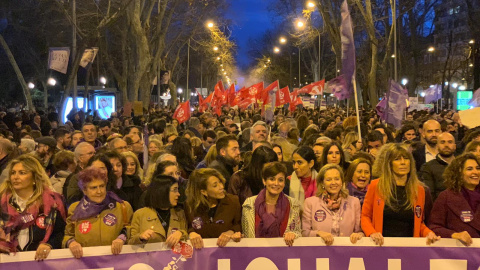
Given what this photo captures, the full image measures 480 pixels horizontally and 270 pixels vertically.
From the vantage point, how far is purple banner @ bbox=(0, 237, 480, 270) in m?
4.84

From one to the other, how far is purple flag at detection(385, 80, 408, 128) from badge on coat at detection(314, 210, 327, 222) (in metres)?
8.59

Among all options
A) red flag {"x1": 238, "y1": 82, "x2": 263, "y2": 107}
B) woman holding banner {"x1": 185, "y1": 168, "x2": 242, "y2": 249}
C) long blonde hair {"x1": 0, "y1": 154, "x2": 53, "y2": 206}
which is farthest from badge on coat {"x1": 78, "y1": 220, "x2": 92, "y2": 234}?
red flag {"x1": 238, "y1": 82, "x2": 263, "y2": 107}

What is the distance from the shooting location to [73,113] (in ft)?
70.0

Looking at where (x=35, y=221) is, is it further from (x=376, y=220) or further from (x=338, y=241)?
(x=376, y=220)

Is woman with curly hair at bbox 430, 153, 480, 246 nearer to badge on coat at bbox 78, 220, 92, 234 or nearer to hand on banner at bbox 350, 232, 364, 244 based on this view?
hand on banner at bbox 350, 232, 364, 244

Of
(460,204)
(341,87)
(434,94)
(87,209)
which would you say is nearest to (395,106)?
(341,87)

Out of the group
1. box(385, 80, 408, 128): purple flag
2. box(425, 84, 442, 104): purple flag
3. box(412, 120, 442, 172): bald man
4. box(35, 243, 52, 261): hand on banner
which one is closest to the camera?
box(35, 243, 52, 261): hand on banner

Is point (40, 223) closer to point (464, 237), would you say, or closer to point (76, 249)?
point (76, 249)

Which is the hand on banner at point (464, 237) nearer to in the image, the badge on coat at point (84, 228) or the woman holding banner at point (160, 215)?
the woman holding banner at point (160, 215)

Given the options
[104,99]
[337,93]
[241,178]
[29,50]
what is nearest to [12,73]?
[29,50]

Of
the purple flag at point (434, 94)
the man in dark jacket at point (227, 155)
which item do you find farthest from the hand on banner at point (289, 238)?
the purple flag at point (434, 94)

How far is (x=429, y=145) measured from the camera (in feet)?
25.7

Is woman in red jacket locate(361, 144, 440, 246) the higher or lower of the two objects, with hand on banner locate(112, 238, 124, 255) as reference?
higher

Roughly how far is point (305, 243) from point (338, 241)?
25 centimetres
